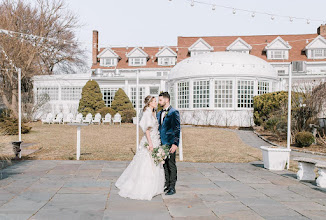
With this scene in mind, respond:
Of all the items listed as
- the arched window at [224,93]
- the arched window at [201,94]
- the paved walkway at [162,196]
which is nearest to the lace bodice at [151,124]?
the paved walkway at [162,196]

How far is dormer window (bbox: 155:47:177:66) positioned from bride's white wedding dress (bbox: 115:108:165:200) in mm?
31137

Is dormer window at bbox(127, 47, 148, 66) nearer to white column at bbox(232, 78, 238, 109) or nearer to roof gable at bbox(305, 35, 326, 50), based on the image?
white column at bbox(232, 78, 238, 109)

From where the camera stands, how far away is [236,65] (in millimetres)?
23969

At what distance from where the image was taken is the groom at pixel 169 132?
19.7 feet

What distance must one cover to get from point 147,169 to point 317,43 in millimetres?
34575

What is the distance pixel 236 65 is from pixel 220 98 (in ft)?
8.73

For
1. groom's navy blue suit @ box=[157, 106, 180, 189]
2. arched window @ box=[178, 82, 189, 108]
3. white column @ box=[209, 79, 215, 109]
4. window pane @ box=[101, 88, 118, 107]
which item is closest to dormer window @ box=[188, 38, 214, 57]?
window pane @ box=[101, 88, 118, 107]

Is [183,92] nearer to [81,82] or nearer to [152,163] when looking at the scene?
[81,82]

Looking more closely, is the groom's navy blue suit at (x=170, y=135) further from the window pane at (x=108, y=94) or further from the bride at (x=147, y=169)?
the window pane at (x=108, y=94)

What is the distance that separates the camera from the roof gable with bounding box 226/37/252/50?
1420 inches

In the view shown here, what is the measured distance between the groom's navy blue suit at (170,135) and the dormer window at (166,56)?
3104 centimetres

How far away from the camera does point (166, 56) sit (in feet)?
121

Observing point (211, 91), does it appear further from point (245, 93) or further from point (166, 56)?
point (166, 56)

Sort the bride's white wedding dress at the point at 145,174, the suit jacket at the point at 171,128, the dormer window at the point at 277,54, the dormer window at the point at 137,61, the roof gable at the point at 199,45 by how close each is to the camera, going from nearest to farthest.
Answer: the bride's white wedding dress at the point at 145,174 < the suit jacket at the point at 171,128 < the dormer window at the point at 277,54 < the roof gable at the point at 199,45 < the dormer window at the point at 137,61
